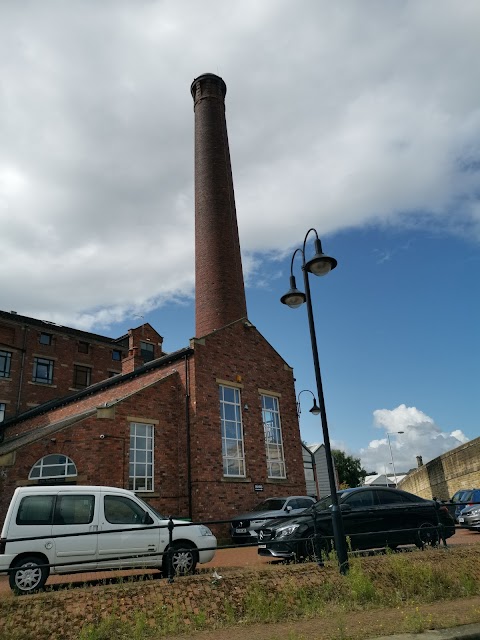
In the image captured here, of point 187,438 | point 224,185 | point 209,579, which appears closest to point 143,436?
point 187,438

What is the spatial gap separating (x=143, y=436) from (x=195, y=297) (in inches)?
438

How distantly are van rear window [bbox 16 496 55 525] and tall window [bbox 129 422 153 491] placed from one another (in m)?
7.47

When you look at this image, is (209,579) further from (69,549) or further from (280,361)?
(280,361)

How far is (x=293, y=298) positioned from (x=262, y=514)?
293 inches

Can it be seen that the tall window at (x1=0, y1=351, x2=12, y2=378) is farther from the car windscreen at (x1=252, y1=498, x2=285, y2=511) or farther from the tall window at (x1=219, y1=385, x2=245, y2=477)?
the car windscreen at (x1=252, y1=498, x2=285, y2=511)

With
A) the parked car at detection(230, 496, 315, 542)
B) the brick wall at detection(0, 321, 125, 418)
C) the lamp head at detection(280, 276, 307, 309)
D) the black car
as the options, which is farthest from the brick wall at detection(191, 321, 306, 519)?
the brick wall at detection(0, 321, 125, 418)

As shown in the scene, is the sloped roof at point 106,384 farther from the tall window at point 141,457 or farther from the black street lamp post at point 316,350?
the black street lamp post at point 316,350

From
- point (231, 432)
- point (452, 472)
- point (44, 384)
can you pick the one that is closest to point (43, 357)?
point (44, 384)

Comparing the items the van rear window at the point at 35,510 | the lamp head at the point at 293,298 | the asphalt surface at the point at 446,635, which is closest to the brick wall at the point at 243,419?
the van rear window at the point at 35,510

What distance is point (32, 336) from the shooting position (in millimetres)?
34719

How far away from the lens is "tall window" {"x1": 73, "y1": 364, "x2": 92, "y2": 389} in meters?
36.2

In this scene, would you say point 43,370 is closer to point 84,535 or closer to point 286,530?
point 286,530

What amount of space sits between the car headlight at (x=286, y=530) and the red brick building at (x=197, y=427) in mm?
6924

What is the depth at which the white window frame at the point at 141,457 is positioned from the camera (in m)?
16.6
